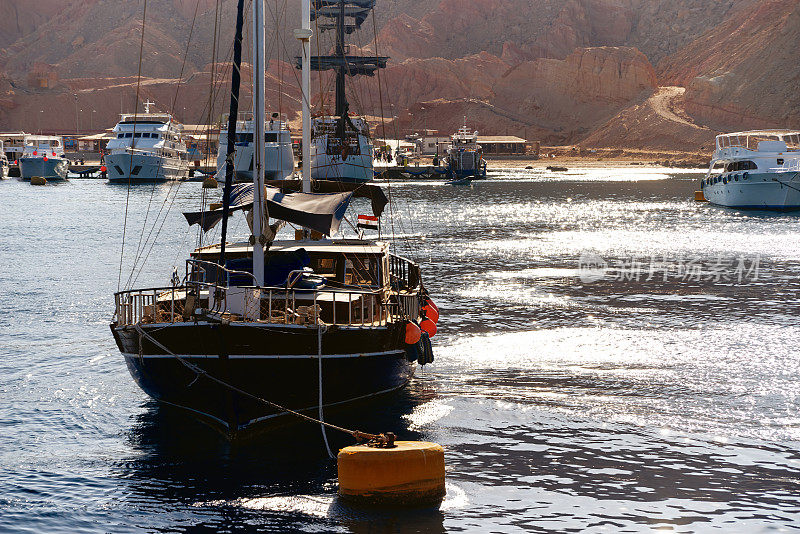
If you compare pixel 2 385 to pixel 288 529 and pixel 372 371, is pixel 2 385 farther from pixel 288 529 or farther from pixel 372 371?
pixel 288 529

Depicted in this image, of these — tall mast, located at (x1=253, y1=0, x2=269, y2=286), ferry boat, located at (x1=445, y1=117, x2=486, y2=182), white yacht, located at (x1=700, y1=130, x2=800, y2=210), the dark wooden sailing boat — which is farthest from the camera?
ferry boat, located at (x1=445, y1=117, x2=486, y2=182)

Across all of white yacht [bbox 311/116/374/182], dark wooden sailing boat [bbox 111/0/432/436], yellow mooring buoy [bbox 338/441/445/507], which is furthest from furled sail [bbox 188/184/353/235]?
white yacht [bbox 311/116/374/182]

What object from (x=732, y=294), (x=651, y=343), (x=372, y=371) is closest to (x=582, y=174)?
(x=732, y=294)

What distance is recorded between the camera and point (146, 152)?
140 m

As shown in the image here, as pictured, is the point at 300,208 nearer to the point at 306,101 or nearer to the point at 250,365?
the point at 250,365

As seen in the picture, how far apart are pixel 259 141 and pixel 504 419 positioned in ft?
29.4

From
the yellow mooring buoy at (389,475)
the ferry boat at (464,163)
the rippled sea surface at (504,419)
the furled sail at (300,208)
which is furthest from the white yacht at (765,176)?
the yellow mooring buoy at (389,475)

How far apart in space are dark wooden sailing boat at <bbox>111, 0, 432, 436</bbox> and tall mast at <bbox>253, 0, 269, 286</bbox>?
1.2 inches

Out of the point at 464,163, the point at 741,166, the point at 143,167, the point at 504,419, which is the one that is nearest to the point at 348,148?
the point at 143,167

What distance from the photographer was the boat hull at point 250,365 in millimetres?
19453

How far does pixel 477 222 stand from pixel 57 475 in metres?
66.3

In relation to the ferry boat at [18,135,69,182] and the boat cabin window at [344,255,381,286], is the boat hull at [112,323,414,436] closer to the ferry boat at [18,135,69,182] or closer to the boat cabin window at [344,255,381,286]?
the boat cabin window at [344,255,381,286]

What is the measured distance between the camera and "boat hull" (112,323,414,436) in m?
19.5

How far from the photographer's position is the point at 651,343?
31453mm
